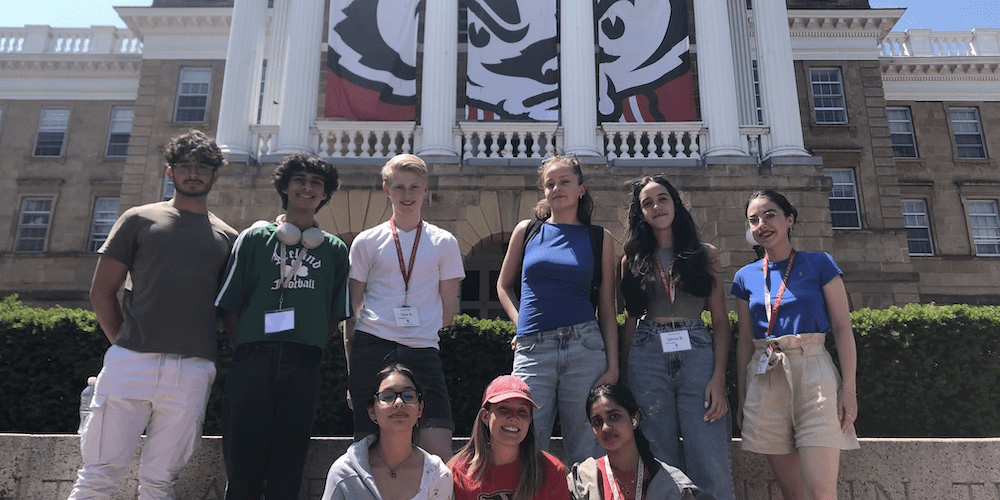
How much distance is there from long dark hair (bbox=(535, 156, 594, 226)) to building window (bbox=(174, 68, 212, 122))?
20.3 meters

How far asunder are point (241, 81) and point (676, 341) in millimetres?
12128

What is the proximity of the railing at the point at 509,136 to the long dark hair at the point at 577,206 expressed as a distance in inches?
341

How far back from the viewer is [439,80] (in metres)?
12.8

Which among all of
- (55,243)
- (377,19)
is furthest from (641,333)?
(55,243)

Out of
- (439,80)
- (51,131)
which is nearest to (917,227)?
(439,80)

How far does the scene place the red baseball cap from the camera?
3016 millimetres

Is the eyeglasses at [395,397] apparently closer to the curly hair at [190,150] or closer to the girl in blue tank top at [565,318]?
the girl in blue tank top at [565,318]

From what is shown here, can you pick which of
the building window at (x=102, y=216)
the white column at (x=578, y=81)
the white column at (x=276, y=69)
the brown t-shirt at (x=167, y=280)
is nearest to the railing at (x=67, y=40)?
the building window at (x=102, y=216)

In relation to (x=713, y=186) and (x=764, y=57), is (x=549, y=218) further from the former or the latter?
(x=764, y=57)

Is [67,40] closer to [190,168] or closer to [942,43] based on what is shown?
[190,168]

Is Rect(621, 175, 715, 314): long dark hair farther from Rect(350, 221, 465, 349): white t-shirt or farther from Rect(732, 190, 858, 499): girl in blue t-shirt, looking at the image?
Rect(350, 221, 465, 349): white t-shirt

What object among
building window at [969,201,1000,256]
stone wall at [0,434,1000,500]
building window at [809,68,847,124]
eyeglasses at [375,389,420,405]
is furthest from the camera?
building window at [969,201,1000,256]

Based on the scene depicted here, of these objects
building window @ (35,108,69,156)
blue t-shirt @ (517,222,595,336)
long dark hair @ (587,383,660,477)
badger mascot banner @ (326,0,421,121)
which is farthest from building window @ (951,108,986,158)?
building window @ (35,108,69,156)

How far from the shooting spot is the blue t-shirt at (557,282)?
11.6 feet
